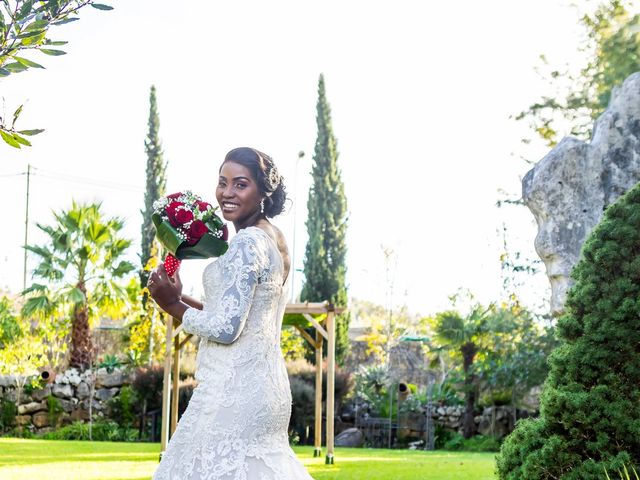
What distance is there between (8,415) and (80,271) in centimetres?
367

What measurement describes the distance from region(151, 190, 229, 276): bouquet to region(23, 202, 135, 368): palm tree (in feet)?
58.5

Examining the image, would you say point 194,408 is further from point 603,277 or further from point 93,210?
point 93,210

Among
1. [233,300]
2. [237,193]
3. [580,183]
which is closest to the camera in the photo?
[233,300]

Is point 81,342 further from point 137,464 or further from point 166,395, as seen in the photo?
point 137,464

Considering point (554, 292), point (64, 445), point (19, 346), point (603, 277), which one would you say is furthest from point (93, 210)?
point (603, 277)

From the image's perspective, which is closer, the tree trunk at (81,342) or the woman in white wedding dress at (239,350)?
the woman in white wedding dress at (239,350)

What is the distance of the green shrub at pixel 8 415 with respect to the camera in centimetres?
2009

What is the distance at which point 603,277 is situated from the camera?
17.0 feet

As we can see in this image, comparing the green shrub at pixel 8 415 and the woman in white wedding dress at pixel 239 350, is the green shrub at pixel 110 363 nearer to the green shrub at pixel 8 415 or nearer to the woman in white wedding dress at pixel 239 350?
the green shrub at pixel 8 415

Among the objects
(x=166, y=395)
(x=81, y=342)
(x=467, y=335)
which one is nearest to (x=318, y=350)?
(x=166, y=395)

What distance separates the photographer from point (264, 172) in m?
3.49

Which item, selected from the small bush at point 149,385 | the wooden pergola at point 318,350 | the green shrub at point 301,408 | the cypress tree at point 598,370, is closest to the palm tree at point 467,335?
the green shrub at point 301,408

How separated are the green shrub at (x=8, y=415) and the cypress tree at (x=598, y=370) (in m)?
17.1

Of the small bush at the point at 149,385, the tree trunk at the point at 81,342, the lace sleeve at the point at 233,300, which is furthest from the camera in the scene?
the tree trunk at the point at 81,342
